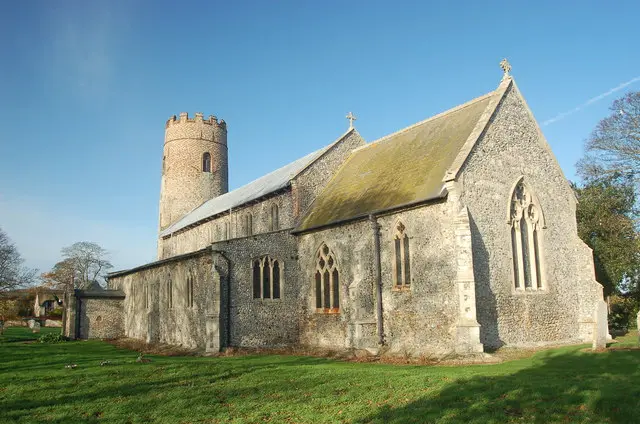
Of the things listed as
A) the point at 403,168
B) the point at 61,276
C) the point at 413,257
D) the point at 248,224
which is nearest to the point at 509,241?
the point at 413,257

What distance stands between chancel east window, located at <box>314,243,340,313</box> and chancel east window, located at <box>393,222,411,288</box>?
11.2ft

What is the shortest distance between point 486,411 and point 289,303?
51.8 ft

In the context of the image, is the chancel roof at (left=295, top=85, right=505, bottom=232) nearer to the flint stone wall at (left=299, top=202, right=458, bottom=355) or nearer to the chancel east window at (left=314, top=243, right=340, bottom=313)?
the flint stone wall at (left=299, top=202, right=458, bottom=355)

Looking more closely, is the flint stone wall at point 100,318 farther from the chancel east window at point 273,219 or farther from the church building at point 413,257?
the chancel east window at point 273,219

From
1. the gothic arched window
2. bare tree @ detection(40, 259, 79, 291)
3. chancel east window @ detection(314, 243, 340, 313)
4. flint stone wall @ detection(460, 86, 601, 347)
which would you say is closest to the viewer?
flint stone wall @ detection(460, 86, 601, 347)

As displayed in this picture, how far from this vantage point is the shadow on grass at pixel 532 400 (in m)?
9.63

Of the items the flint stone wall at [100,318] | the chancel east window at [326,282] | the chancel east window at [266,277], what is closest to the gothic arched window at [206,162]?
the flint stone wall at [100,318]

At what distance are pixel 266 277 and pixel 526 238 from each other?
37.4 feet

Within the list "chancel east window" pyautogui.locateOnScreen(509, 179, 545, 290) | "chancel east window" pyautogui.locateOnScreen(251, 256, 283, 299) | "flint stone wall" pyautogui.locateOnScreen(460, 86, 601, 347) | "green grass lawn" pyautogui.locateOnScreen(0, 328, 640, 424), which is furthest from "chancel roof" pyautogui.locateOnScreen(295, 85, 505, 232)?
"green grass lawn" pyautogui.locateOnScreen(0, 328, 640, 424)

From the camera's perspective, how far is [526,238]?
2105 centimetres

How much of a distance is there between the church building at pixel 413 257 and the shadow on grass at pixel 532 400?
15.2 ft

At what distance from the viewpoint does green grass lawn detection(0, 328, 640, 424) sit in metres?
10.1

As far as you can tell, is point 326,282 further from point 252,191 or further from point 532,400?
point 532,400

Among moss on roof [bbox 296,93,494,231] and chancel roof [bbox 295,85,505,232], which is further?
moss on roof [bbox 296,93,494,231]
